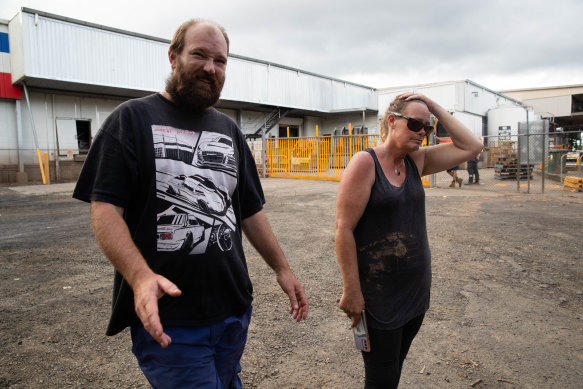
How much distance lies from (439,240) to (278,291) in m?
3.32

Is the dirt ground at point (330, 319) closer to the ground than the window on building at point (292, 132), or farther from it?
closer to the ground

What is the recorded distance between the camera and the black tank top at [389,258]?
1960 mm

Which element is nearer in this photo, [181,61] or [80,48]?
[181,61]

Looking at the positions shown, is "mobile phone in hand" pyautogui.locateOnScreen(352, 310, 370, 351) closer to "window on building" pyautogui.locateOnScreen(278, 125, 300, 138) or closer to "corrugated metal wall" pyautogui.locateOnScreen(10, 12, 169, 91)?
"corrugated metal wall" pyautogui.locateOnScreen(10, 12, 169, 91)

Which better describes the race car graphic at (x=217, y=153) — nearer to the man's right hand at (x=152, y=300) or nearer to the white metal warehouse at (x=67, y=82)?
the man's right hand at (x=152, y=300)

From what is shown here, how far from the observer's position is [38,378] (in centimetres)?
276

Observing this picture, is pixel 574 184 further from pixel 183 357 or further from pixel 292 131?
pixel 292 131

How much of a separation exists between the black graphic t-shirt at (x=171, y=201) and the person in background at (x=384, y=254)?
0.58 m

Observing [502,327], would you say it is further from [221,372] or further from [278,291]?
[221,372]

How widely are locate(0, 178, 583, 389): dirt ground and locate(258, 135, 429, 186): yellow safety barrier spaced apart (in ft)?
35.6

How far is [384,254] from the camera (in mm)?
1981

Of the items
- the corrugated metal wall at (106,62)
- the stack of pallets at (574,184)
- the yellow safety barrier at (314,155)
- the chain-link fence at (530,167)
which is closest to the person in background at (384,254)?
the chain-link fence at (530,167)

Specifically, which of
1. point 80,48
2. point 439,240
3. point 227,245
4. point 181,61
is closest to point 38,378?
point 227,245

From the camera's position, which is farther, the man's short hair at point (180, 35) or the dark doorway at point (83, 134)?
the dark doorway at point (83, 134)
